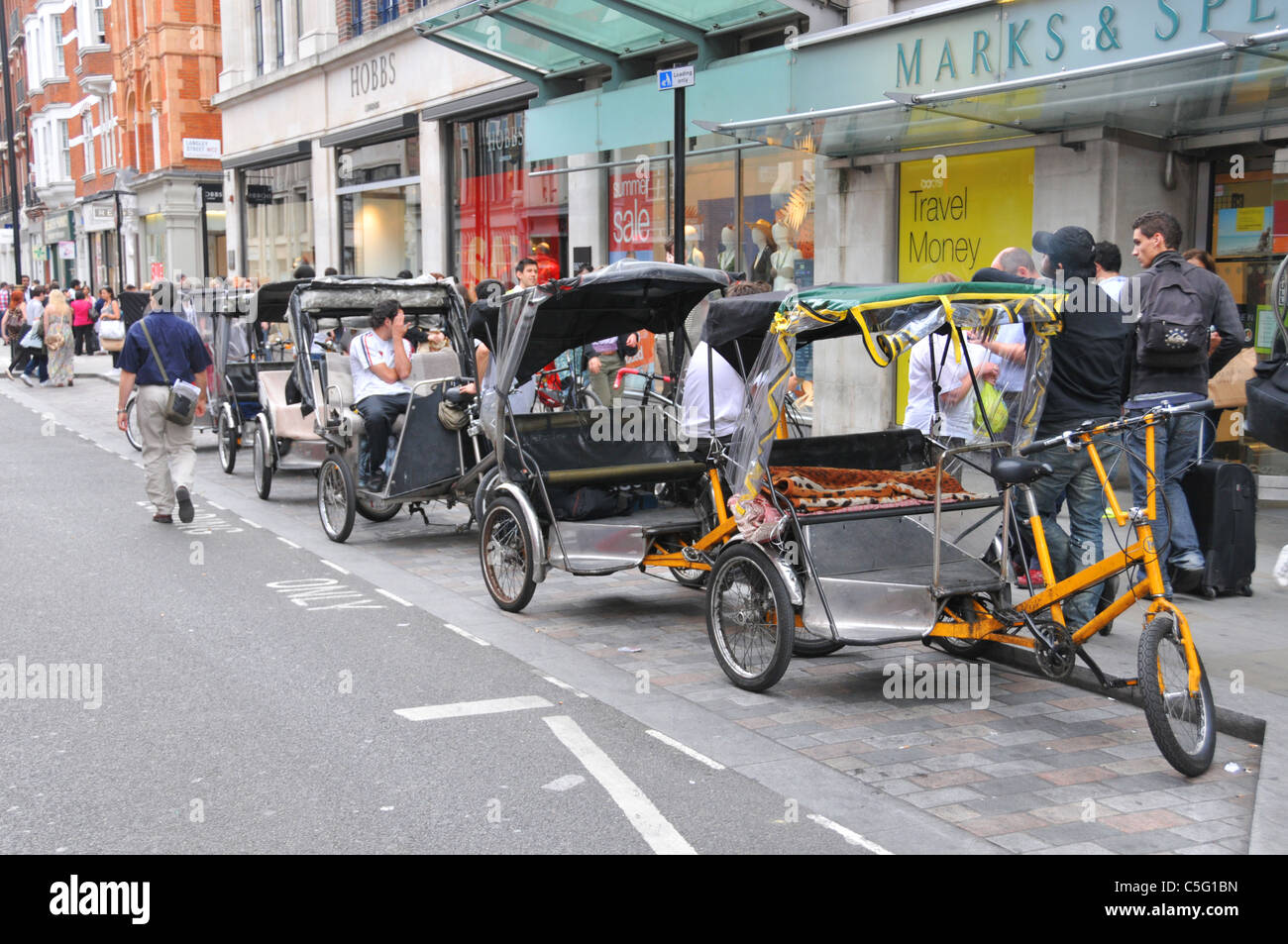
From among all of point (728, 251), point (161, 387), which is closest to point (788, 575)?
point (161, 387)

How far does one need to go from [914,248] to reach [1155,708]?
9110 mm

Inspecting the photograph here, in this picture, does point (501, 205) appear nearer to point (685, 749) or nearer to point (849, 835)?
point (685, 749)

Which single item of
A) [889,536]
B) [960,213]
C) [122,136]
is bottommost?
[889,536]

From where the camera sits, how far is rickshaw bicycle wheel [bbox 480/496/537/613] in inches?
316

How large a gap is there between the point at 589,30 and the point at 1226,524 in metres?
10.8


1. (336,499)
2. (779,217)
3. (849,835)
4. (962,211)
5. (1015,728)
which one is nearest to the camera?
(849,835)

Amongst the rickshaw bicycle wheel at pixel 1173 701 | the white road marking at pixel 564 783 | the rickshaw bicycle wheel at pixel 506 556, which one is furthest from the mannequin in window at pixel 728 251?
the white road marking at pixel 564 783

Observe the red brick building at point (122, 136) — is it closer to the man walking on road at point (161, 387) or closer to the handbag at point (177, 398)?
the man walking on road at point (161, 387)

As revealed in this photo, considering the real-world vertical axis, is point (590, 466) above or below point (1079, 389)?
below

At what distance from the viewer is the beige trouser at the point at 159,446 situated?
11.3 m

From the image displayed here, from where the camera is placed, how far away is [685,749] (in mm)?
5586

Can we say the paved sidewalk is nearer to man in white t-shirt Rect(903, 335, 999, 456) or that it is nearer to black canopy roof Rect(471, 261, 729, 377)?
man in white t-shirt Rect(903, 335, 999, 456)

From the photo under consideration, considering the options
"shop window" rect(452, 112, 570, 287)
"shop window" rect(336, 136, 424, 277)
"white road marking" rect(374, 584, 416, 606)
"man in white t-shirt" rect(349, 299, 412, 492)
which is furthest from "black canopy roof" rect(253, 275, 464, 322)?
"shop window" rect(336, 136, 424, 277)

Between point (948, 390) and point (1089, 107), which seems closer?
point (948, 390)
